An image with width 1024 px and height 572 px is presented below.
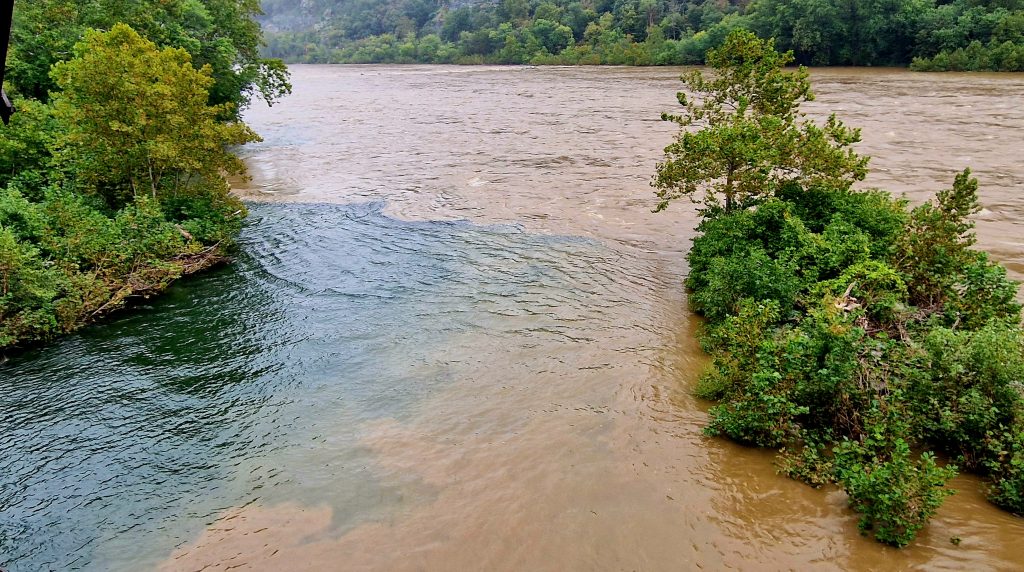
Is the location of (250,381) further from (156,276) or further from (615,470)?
(615,470)

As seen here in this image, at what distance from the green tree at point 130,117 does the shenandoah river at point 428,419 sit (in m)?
3.43

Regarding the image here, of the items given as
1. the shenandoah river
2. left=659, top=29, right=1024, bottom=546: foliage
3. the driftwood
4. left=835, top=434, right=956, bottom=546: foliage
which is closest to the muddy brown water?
the shenandoah river

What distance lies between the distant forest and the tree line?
51775 mm

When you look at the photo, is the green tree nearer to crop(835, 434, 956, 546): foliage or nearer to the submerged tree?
the submerged tree

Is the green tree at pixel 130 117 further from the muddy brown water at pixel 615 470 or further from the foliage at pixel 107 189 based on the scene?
the muddy brown water at pixel 615 470

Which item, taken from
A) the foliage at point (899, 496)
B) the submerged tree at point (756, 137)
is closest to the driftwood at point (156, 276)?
the submerged tree at point (756, 137)

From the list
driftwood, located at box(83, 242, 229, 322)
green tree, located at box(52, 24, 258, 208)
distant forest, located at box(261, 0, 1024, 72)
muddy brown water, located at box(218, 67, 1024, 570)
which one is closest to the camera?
muddy brown water, located at box(218, 67, 1024, 570)

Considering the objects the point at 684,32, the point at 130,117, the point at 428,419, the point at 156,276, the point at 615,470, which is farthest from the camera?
the point at 684,32

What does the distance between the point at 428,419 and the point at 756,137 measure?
948 centimetres

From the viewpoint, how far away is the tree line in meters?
13.6

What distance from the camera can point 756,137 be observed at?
544 inches

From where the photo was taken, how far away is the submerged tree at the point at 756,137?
1357cm

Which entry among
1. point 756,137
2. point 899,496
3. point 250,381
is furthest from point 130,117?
point 899,496

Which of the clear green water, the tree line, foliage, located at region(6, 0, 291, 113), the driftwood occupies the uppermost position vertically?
foliage, located at region(6, 0, 291, 113)
